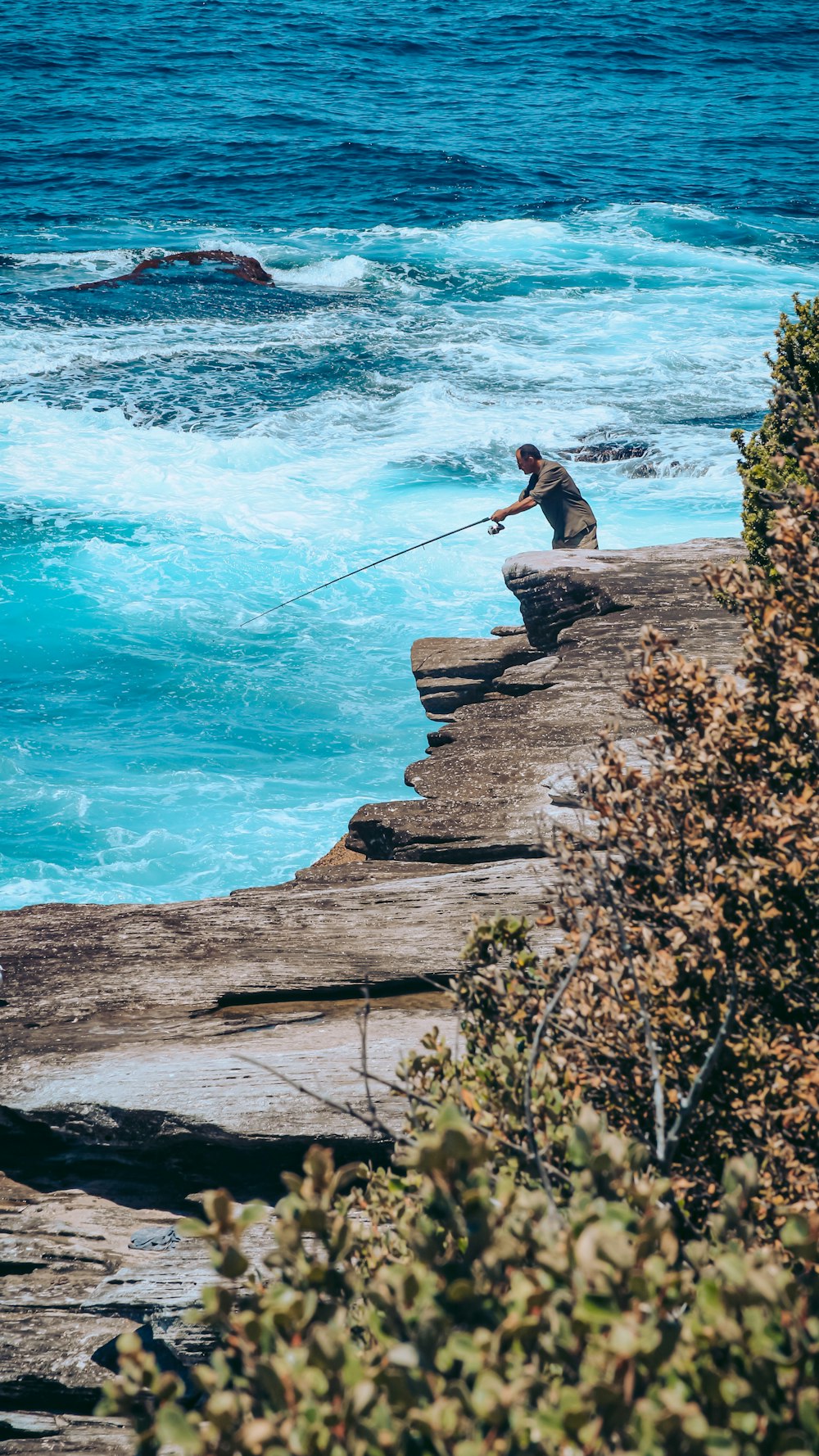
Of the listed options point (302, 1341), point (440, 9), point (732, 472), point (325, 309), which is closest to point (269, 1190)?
point (302, 1341)

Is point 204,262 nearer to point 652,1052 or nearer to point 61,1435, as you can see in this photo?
point 61,1435

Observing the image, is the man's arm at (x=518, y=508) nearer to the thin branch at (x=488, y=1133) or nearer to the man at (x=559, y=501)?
the man at (x=559, y=501)

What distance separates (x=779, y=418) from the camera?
6930mm

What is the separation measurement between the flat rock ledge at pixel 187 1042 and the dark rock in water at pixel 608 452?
41.9ft

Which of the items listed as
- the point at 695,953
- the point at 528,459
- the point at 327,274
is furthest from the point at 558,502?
the point at 327,274

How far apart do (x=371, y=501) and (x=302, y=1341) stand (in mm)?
17107

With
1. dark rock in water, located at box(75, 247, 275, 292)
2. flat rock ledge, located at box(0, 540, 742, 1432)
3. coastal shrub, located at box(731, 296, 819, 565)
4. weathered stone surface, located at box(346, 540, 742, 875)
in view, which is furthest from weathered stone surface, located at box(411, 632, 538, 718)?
dark rock in water, located at box(75, 247, 275, 292)

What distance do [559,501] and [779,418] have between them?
5.26 m

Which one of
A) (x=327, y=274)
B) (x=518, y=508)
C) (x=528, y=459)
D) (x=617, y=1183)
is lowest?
(x=617, y=1183)

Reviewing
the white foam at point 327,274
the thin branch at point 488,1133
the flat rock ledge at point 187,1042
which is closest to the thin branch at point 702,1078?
the thin branch at point 488,1133

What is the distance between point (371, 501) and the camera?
18547 millimetres

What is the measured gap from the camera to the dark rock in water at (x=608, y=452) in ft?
63.8

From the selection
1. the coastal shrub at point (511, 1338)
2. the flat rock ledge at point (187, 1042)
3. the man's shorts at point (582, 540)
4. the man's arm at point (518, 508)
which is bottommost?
the flat rock ledge at point (187, 1042)

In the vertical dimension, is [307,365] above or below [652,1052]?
above
